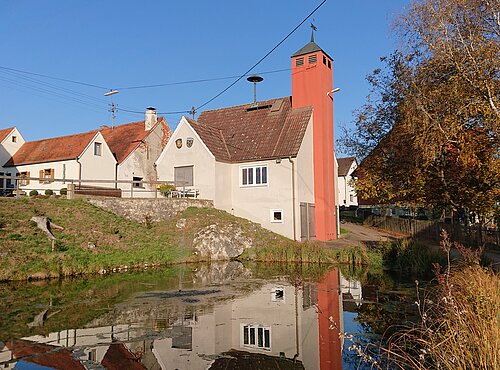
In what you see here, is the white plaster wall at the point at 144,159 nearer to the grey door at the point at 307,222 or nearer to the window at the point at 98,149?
the window at the point at 98,149

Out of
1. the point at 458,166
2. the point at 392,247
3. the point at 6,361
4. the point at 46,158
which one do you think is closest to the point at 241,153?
the point at 392,247

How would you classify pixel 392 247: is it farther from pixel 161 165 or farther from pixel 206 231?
pixel 161 165

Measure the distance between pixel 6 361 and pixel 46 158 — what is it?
3344 cm

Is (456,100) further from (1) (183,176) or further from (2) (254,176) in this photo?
(1) (183,176)

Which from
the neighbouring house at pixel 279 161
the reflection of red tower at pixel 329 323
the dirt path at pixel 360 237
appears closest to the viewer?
the reflection of red tower at pixel 329 323

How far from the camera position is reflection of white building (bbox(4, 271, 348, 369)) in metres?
7.11

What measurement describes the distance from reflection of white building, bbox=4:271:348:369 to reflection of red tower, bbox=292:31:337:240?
1640 cm

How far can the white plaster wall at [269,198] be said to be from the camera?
84.1 feet

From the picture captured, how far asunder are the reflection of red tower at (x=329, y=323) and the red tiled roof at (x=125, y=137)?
28052 millimetres

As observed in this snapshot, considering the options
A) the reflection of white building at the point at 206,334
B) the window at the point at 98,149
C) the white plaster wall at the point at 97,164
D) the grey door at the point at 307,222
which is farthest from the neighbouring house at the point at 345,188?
the reflection of white building at the point at 206,334

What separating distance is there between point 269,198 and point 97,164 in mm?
17493

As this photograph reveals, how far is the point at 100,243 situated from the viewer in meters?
19.4

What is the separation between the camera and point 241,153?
2798cm

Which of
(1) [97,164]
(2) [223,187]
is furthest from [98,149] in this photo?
(2) [223,187]
